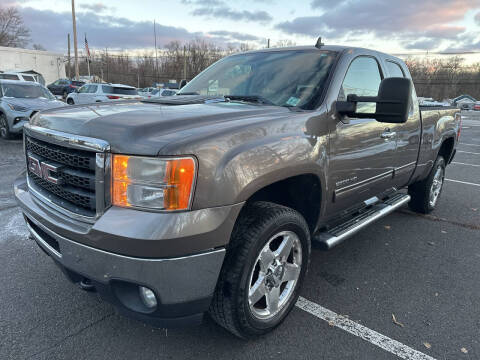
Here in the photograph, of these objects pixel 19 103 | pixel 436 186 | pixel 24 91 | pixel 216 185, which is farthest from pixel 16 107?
pixel 436 186

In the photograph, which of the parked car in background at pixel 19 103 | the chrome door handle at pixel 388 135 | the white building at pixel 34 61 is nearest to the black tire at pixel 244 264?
the chrome door handle at pixel 388 135

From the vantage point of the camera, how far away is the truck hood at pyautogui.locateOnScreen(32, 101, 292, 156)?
178cm

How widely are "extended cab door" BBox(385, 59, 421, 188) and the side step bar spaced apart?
21cm

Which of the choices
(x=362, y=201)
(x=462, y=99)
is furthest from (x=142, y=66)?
(x=362, y=201)

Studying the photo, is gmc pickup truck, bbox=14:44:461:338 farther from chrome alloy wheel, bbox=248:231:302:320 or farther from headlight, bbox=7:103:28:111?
headlight, bbox=7:103:28:111

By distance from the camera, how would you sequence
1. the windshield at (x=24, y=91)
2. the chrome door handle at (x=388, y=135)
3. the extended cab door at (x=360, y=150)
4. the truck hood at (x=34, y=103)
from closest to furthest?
the extended cab door at (x=360, y=150) → the chrome door handle at (x=388, y=135) → the truck hood at (x=34, y=103) → the windshield at (x=24, y=91)

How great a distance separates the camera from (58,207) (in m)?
2.12

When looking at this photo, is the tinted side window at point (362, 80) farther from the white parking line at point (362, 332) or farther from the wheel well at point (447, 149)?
the wheel well at point (447, 149)

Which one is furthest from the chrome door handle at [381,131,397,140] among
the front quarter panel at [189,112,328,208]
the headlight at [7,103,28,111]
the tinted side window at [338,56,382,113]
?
the headlight at [7,103,28,111]

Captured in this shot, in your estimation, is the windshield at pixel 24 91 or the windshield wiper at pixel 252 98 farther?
the windshield at pixel 24 91

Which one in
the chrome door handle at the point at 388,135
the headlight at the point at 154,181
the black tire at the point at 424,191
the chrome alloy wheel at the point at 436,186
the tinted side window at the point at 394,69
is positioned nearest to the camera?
the headlight at the point at 154,181

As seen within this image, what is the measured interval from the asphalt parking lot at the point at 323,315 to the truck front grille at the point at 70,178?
36.1 inches

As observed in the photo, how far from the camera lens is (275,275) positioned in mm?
2398

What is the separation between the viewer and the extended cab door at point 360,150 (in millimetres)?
2736
